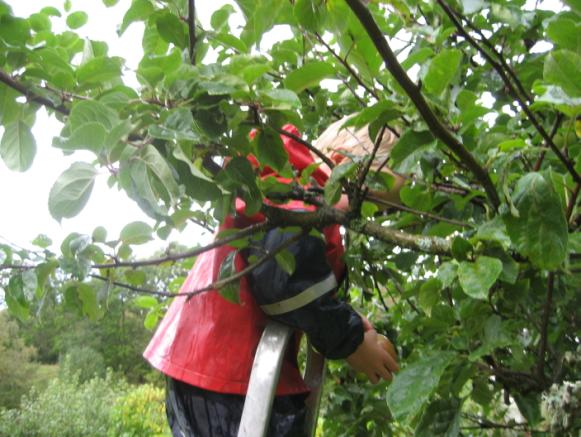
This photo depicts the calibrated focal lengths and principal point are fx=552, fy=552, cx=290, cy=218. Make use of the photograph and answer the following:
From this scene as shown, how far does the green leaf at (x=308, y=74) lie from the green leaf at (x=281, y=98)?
0.20 ft

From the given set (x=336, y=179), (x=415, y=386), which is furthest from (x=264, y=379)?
(x=336, y=179)

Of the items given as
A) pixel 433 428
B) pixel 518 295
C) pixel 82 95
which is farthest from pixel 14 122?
pixel 433 428

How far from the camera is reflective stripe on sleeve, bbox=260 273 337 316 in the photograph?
3.03 ft

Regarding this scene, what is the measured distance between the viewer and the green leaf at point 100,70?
57 cm

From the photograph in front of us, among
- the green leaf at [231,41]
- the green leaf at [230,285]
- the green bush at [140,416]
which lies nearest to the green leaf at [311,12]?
the green leaf at [231,41]

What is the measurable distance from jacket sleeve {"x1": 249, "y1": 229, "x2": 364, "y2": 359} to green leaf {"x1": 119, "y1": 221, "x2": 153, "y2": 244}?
185 millimetres

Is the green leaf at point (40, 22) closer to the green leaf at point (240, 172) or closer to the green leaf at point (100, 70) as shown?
the green leaf at point (100, 70)

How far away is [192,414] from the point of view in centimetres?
104

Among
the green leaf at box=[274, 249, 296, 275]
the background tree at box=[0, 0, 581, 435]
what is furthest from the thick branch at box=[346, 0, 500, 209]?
the green leaf at box=[274, 249, 296, 275]

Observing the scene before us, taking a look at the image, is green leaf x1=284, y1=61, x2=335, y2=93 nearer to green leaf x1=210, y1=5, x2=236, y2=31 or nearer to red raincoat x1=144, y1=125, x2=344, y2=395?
green leaf x1=210, y1=5, x2=236, y2=31

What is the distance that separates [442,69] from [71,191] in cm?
39

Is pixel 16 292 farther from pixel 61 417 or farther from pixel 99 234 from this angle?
pixel 61 417

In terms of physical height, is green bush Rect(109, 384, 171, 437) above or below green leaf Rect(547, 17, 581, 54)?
below

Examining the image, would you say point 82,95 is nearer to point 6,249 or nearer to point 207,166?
point 207,166
